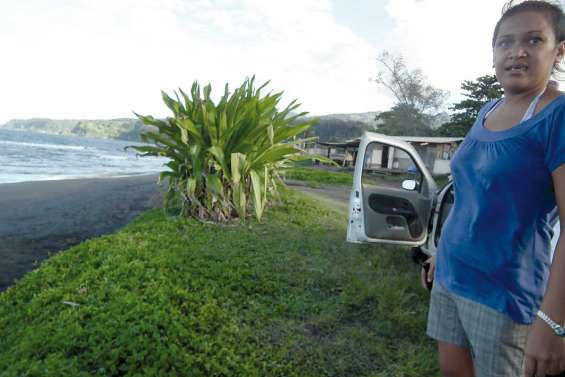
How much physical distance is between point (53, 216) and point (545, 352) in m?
7.92

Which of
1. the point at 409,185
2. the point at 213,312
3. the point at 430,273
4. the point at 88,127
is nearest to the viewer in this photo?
the point at 430,273

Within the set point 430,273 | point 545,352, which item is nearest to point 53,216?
point 430,273

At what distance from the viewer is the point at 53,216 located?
736 cm

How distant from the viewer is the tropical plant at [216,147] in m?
5.98

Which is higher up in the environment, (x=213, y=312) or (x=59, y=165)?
(x=213, y=312)

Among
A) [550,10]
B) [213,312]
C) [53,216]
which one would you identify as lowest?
[53,216]

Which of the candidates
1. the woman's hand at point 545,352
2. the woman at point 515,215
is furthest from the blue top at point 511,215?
the woman's hand at point 545,352

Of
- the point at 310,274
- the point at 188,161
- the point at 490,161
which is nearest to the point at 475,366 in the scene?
the point at 490,161

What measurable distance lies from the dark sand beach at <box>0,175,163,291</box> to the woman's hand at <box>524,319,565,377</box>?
463cm

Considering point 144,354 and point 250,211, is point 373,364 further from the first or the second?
point 250,211

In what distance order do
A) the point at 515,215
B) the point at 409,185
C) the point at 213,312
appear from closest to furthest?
1. the point at 515,215
2. the point at 213,312
3. the point at 409,185

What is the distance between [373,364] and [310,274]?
1589 mm

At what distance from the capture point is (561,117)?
3.74 ft

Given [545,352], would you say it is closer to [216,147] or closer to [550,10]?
[550,10]
